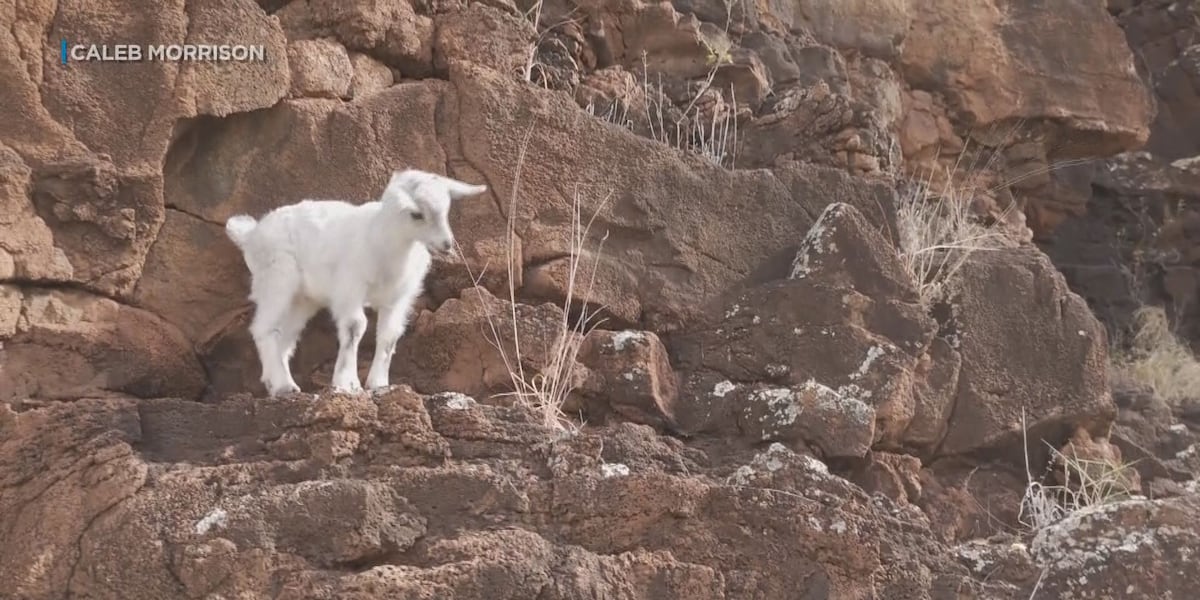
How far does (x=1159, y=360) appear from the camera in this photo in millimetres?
9633

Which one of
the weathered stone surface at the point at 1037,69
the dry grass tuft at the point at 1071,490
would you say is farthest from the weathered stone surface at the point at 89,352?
the weathered stone surface at the point at 1037,69

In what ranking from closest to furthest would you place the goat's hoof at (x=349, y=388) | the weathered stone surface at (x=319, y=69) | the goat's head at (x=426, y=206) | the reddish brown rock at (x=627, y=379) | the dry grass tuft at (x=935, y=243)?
the goat's hoof at (x=349, y=388) < the goat's head at (x=426, y=206) < the reddish brown rock at (x=627, y=379) < the weathered stone surface at (x=319, y=69) < the dry grass tuft at (x=935, y=243)

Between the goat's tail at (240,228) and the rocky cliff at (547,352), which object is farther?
the goat's tail at (240,228)

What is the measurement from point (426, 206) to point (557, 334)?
903 millimetres

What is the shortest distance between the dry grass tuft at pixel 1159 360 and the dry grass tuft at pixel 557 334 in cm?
383

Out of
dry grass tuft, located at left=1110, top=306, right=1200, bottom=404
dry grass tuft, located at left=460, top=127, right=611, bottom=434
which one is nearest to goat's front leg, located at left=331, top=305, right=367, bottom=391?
dry grass tuft, located at left=460, top=127, right=611, bottom=434

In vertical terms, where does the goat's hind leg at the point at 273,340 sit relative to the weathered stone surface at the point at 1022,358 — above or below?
above

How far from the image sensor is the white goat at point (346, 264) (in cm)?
586

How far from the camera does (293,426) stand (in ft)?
17.4

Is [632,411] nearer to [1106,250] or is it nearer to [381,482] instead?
[381,482]

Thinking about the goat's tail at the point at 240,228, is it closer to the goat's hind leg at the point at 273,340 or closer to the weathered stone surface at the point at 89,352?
the goat's hind leg at the point at 273,340

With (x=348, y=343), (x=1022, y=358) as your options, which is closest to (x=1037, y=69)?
(x=1022, y=358)

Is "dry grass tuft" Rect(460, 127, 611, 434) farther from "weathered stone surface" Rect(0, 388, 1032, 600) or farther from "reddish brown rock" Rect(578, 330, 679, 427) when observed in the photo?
"weathered stone surface" Rect(0, 388, 1032, 600)

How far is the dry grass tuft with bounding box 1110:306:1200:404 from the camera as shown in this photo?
9016 mm
